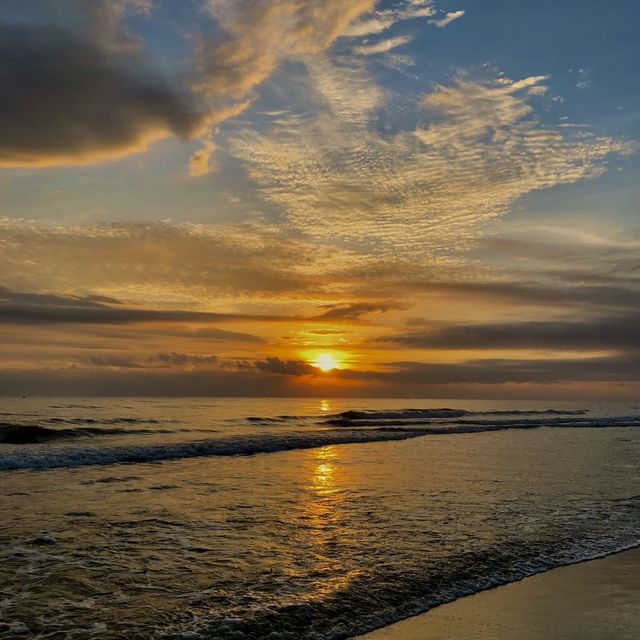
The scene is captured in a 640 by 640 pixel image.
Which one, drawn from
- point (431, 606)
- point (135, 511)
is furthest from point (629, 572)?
point (135, 511)

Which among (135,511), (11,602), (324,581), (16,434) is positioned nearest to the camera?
(11,602)

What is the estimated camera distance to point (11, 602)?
8258 millimetres

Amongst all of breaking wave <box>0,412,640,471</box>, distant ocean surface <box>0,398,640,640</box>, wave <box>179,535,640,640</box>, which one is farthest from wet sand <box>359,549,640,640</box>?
breaking wave <box>0,412,640,471</box>

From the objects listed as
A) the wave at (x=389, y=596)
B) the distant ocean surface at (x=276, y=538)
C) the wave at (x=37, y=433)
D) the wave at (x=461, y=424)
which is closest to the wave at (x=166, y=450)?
the distant ocean surface at (x=276, y=538)

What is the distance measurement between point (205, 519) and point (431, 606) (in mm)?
7085

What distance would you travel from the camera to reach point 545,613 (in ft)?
27.1

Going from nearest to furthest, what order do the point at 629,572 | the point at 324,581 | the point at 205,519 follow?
the point at 324,581, the point at 629,572, the point at 205,519

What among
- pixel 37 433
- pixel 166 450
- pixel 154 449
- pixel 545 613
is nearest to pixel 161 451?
pixel 166 450

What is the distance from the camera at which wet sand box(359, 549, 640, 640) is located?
7426 mm

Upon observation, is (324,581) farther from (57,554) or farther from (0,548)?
(0,548)

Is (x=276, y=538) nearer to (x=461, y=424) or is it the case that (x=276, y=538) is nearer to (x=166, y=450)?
(x=166, y=450)

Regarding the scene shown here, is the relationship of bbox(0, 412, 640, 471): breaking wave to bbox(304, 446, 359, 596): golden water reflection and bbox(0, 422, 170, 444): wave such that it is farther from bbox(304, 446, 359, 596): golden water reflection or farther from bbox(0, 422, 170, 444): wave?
bbox(304, 446, 359, 596): golden water reflection

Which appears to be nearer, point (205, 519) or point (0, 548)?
point (0, 548)

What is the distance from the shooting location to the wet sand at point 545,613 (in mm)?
7426
